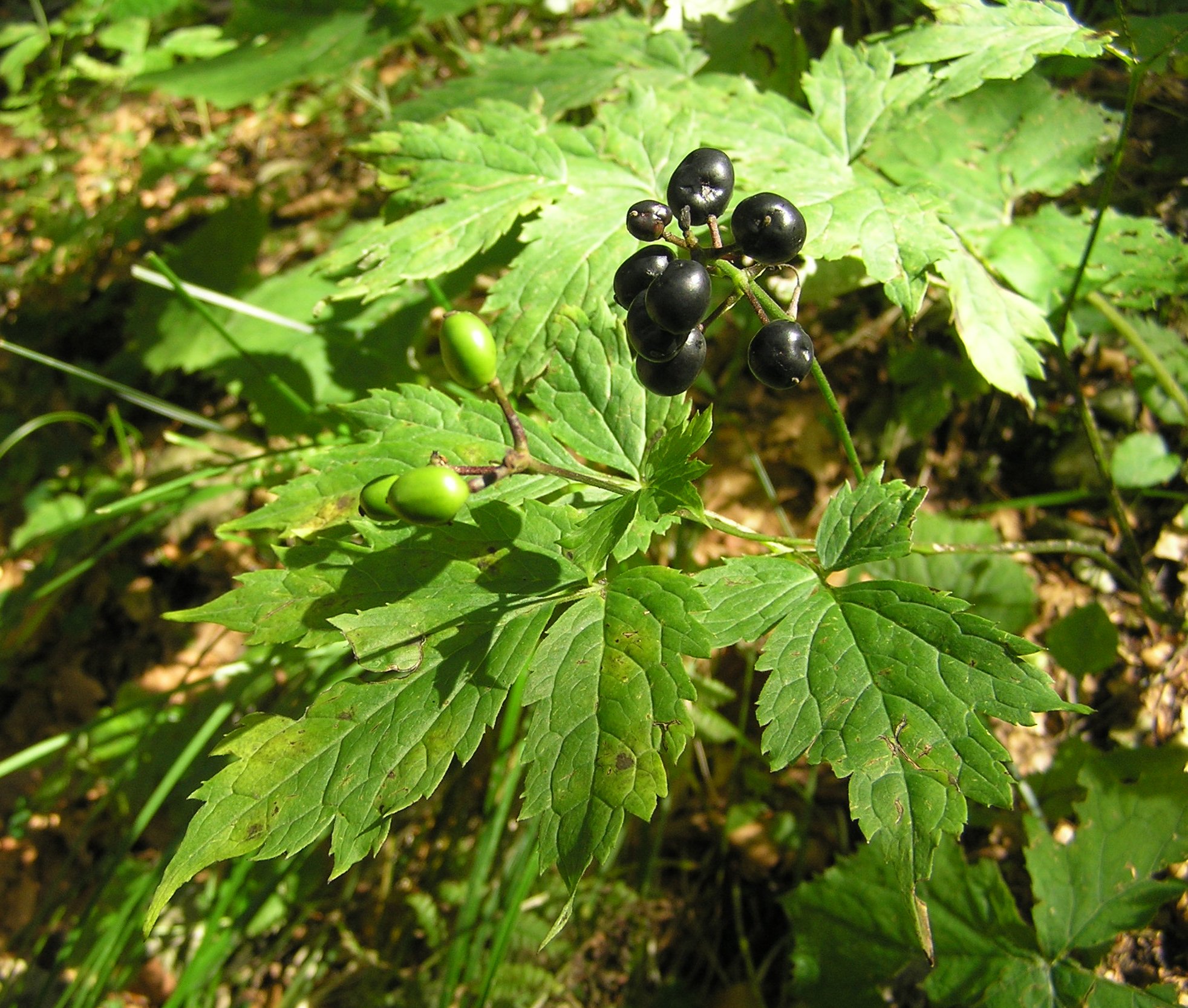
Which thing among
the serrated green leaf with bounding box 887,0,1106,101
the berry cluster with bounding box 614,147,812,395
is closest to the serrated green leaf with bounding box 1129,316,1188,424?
the serrated green leaf with bounding box 887,0,1106,101

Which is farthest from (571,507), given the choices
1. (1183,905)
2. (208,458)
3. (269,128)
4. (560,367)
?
(269,128)

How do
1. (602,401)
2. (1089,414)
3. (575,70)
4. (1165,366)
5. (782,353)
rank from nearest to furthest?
(782,353) → (602,401) → (1089,414) → (1165,366) → (575,70)

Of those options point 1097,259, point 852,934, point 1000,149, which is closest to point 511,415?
point 852,934

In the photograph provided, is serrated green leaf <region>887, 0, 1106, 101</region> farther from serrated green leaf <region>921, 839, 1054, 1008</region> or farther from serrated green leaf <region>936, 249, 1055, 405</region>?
serrated green leaf <region>921, 839, 1054, 1008</region>

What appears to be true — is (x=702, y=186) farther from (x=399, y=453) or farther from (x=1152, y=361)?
(x=1152, y=361)

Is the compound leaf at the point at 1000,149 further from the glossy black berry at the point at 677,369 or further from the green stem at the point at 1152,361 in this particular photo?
the glossy black berry at the point at 677,369

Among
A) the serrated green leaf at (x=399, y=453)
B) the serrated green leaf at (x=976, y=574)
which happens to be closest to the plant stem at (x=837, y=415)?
the serrated green leaf at (x=399, y=453)
